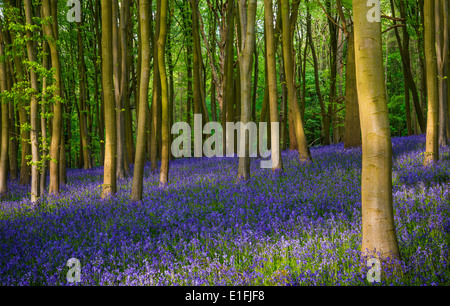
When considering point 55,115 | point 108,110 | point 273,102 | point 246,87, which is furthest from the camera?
point 55,115

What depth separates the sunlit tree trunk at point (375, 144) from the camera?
3.40 meters

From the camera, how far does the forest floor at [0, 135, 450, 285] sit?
3.49 m

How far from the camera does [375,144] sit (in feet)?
11.3

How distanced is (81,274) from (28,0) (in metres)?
9.04

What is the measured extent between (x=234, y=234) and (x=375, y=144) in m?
2.64

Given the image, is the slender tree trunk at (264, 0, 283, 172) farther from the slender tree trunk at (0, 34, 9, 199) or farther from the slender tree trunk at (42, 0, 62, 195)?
the slender tree trunk at (0, 34, 9, 199)

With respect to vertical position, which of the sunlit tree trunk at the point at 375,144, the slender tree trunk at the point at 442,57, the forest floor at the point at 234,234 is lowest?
the forest floor at the point at 234,234

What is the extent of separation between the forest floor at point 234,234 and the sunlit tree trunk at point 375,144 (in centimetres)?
29

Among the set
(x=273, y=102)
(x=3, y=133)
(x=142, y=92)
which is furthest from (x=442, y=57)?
(x=3, y=133)

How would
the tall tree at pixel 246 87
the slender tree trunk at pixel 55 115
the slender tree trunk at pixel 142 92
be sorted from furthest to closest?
1. the slender tree trunk at pixel 55 115
2. the tall tree at pixel 246 87
3. the slender tree trunk at pixel 142 92

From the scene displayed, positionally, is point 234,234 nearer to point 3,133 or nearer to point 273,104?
point 273,104

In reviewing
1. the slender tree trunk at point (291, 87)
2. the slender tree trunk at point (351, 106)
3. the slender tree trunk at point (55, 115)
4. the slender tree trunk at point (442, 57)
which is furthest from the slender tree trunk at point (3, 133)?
the slender tree trunk at point (442, 57)

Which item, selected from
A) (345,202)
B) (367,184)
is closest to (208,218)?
(345,202)

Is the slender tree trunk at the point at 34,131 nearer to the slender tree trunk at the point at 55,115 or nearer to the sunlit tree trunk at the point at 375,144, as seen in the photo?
the slender tree trunk at the point at 55,115
